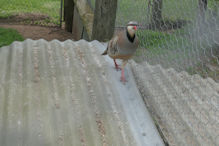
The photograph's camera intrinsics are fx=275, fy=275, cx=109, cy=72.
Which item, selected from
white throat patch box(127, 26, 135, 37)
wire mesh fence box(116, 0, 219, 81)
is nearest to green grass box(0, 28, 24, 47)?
wire mesh fence box(116, 0, 219, 81)

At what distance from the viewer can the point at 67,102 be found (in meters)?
2.31

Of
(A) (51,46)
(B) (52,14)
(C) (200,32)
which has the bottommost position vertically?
(B) (52,14)

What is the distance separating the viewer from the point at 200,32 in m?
1.70

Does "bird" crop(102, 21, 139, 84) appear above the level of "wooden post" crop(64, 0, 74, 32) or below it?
above

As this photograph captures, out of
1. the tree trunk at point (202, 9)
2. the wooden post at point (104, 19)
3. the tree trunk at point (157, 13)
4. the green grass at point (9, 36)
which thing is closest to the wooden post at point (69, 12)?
the green grass at point (9, 36)

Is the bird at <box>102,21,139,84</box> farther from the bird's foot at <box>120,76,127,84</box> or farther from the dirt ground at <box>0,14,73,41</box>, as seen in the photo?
the dirt ground at <box>0,14,73,41</box>

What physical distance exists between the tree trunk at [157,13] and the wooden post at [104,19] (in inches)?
40.2

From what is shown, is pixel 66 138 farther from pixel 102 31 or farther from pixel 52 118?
pixel 102 31

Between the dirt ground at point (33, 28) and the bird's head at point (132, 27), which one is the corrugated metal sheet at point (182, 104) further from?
the dirt ground at point (33, 28)

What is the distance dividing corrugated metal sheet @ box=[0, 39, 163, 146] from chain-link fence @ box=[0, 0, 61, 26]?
194 inches

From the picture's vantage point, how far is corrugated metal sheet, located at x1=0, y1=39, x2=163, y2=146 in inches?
79.0

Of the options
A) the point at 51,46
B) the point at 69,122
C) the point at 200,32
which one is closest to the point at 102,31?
the point at 51,46

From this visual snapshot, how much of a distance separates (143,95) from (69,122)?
79 centimetres

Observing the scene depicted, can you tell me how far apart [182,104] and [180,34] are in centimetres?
64
